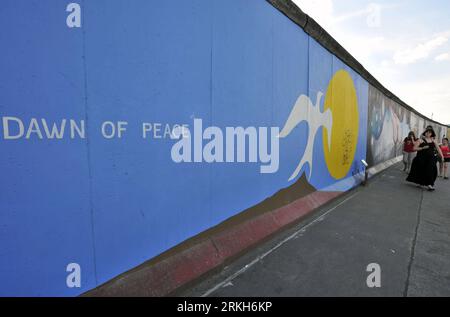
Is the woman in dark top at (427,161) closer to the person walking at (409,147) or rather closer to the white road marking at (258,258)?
the person walking at (409,147)

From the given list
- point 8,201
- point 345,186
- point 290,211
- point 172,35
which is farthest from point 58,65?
point 345,186

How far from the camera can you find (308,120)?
17.4ft

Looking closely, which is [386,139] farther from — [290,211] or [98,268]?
[98,268]

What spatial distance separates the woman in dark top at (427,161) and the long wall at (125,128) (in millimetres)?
6330

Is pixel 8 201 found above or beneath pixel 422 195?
above

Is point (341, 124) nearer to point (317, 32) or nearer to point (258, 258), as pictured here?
point (317, 32)

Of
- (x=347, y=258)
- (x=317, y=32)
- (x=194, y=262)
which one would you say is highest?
(x=317, y=32)

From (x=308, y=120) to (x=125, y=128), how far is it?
3.98 m

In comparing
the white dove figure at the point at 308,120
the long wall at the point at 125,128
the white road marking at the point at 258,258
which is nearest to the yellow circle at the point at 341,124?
the white dove figure at the point at 308,120

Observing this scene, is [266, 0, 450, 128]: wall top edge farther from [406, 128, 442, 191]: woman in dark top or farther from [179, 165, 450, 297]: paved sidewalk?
[179, 165, 450, 297]: paved sidewalk

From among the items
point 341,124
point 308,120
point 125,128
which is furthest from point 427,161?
point 125,128

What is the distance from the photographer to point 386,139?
13250 millimetres

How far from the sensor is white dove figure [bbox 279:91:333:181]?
15.5ft
